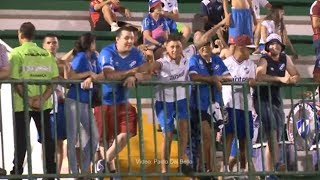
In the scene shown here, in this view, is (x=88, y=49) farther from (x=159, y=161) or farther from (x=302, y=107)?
(x=302, y=107)

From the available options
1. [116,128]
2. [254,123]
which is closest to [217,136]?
[254,123]

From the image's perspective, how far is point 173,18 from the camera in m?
17.5

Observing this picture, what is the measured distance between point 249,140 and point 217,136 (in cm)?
72

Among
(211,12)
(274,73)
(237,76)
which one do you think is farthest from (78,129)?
(211,12)

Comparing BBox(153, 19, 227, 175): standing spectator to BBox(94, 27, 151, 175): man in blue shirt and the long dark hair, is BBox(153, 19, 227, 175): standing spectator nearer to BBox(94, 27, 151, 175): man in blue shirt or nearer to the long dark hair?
BBox(94, 27, 151, 175): man in blue shirt

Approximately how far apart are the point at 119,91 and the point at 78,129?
2.07ft

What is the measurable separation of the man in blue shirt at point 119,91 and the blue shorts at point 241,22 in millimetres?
2983

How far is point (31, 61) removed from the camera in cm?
1366

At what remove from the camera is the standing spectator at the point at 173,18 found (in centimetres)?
1731

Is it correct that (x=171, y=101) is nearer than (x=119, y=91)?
No

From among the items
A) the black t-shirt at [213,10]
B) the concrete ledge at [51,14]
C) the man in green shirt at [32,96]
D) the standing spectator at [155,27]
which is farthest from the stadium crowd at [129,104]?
the concrete ledge at [51,14]

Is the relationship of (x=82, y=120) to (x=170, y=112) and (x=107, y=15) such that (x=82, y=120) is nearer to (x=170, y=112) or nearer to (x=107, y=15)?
(x=170, y=112)

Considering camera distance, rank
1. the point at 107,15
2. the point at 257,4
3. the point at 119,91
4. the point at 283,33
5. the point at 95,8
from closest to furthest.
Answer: the point at 119,91 → the point at 107,15 → the point at 95,8 → the point at 283,33 → the point at 257,4

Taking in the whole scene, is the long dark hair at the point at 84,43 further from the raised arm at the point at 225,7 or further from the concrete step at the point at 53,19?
the concrete step at the point at 53,19
